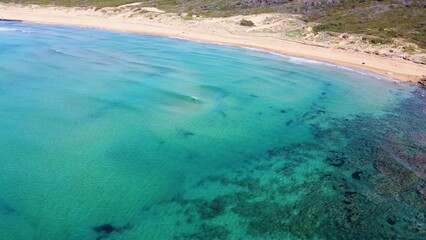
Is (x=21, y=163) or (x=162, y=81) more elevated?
(x=162, y=81)

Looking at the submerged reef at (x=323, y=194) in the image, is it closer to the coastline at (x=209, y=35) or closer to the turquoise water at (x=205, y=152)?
the turquoise water at (x=205, y=152)

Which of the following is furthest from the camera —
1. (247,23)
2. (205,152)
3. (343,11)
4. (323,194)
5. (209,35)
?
(343,11)

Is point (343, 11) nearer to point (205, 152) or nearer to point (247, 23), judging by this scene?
point (247, 23)

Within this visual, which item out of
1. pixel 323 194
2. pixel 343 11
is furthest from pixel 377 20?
pixel 323 194

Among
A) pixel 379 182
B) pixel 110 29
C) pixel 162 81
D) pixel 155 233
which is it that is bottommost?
pixel 155 233

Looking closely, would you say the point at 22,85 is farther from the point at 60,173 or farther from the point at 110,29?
the point at 110,29

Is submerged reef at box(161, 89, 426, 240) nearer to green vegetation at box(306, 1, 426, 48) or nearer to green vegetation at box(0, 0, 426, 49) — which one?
green vegetation at box(306, 1, 426, 48)

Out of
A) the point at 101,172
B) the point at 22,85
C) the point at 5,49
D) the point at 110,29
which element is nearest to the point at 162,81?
the point at 22,85
